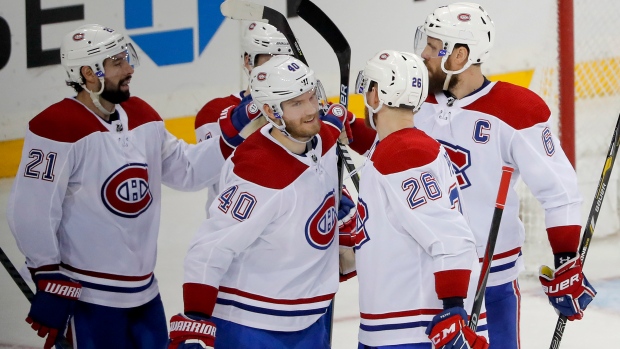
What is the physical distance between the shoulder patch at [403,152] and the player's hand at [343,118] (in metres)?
0.44

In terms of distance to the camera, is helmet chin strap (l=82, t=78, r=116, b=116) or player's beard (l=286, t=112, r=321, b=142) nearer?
player's beard (l=286, t=112, r=321, b=142)

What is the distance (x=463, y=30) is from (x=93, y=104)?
1083 mm

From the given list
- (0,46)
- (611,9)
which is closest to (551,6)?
(611,9)

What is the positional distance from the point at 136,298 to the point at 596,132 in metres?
2.72

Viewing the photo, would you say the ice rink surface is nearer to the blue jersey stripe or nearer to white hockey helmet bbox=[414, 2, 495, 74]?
the blue jersey stripe

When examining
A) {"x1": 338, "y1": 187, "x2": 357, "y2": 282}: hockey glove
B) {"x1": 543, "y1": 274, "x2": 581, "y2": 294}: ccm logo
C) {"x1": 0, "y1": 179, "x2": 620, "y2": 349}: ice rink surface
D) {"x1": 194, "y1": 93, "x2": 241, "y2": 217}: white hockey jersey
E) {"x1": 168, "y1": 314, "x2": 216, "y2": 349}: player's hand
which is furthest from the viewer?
{"x1": 0, "y1": 179, "x2": 620, "y2": 349}: ice rink surface

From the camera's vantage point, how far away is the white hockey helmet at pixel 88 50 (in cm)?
306

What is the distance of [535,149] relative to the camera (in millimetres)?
2797

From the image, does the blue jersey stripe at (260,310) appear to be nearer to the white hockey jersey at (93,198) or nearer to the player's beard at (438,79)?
the white hockey jersey at (93,198)

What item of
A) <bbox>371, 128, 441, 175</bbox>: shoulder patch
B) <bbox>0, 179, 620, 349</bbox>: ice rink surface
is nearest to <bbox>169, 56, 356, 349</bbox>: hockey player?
<bbox>371, 128, 441, 175</bbox>: shoulder patch

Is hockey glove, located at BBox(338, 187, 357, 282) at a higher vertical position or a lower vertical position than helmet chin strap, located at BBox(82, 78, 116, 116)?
Result: lower

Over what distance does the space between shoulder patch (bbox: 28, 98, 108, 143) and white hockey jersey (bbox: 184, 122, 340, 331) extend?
1.76ft

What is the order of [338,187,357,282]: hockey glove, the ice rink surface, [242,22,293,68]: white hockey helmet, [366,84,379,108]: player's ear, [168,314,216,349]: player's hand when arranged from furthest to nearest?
1. the ice rink surface
2. [242,22,293,68]: white hockey helmet
3. [338,187,357,282]: hockey glove
4. [366,84,379,108]: player's ear
5. [168,314,216,349]: player's hand

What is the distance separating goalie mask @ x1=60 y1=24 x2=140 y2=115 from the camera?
306cm
